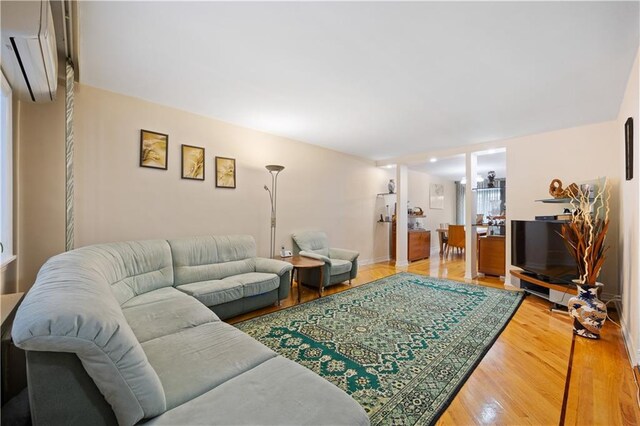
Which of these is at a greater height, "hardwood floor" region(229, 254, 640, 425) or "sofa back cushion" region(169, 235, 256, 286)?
"sofa back cushion" region(169, 235, 256, 286)

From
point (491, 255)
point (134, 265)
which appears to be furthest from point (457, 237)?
point (134, 265)

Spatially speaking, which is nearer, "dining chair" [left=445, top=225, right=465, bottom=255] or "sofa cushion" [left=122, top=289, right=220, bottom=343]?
"sofa cushion" [left=122, top=289, right=220, bottom=343]

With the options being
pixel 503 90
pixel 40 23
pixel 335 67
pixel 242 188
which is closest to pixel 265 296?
pixel 242 188

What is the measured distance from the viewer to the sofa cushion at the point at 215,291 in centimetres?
250

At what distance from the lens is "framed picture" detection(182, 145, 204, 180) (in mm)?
3322

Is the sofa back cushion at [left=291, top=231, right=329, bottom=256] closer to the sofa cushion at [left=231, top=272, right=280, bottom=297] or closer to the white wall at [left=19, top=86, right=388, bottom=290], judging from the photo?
the white wall at [left=19, top=86, right=388, bottom=290]

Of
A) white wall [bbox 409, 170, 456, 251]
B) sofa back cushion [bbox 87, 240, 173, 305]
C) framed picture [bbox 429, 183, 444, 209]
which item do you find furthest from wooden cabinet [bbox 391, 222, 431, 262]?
sofa back cushion [bbox 87, 240, 173, 305]

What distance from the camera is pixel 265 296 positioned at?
2996mm

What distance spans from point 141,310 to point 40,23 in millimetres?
1861

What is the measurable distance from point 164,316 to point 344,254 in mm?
2941

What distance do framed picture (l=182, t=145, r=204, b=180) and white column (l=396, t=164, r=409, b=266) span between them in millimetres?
3980

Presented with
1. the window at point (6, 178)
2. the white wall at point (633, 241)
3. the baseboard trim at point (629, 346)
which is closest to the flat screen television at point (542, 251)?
the white wall at point (633, 241)

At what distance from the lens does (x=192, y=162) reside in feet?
11.1

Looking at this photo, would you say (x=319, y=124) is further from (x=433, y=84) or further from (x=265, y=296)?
(x=265, y=296)
